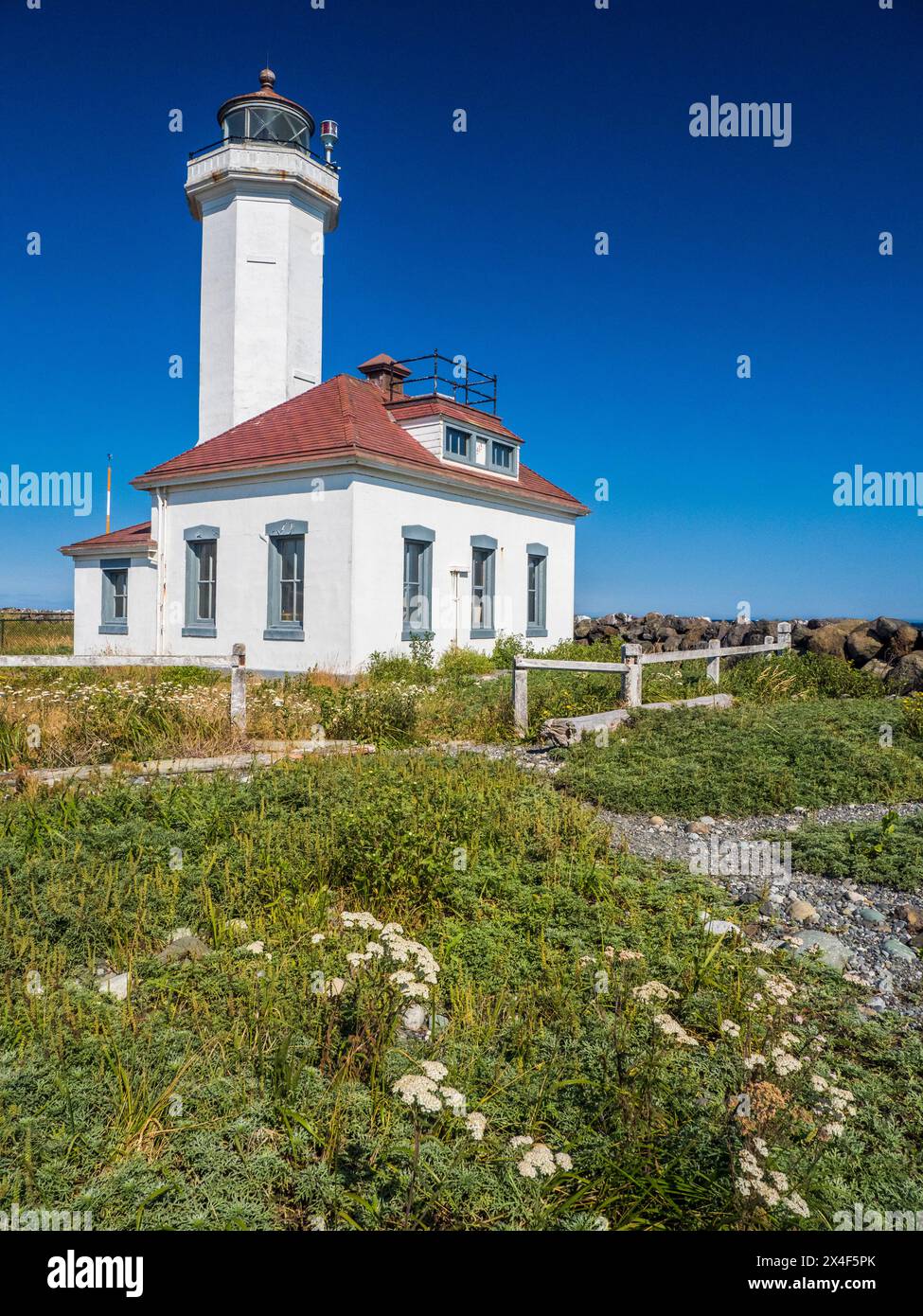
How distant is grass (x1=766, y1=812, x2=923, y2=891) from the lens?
5410 mm

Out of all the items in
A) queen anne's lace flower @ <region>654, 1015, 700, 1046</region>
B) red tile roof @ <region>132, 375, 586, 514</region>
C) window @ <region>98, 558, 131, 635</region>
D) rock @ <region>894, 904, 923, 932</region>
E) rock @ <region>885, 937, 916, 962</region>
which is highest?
red tile roof @ <region>132, 375, 586, 514</region>

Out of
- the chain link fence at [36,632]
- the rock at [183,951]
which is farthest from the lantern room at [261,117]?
the rock at [183,951]

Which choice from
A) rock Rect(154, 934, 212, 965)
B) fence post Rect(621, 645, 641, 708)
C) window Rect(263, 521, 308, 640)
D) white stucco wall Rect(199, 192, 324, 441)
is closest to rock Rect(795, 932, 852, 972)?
rock Rect(154, 934, 212, 965)

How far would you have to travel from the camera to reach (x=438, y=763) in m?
7.75

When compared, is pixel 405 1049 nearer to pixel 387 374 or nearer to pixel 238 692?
pixel 238 692

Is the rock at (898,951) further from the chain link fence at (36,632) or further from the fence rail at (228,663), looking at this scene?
the chain link fence at (36,632)

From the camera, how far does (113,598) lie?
19719mm

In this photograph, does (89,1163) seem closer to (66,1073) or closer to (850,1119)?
(66,1073)

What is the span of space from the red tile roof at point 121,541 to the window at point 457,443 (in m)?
7.03

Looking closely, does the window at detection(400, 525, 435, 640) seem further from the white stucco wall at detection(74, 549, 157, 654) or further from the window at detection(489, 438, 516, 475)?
the white stucco wall at detection(74, 549, 157, 654)

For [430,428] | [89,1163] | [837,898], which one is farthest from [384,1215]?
[430,428]

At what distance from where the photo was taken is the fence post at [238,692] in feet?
30.5

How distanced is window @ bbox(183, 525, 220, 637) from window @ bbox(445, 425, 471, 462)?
5575 mm

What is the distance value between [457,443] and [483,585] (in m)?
3.30
